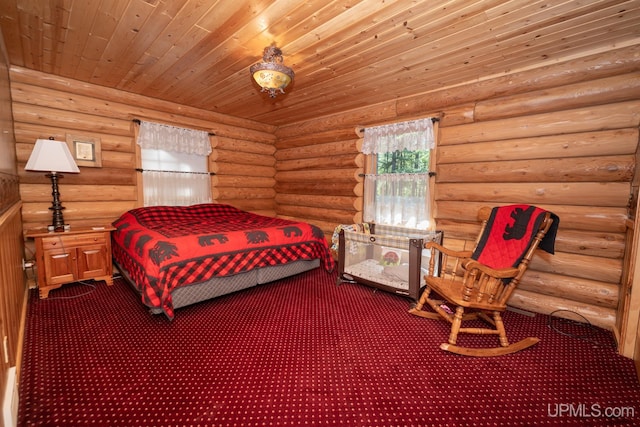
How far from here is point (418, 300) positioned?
2.96 metres

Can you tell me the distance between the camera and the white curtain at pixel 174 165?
13.9ft

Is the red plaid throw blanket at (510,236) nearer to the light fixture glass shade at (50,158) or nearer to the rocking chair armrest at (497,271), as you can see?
the rocking chair armrest at (497,271)

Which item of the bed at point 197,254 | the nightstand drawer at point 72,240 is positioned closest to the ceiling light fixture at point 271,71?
the bed at point 197,254

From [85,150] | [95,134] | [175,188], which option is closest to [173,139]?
[175,188]

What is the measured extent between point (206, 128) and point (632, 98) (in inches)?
205

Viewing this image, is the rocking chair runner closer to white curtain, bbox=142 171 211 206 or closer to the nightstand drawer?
the nightstand drawer

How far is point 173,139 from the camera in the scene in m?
4.40

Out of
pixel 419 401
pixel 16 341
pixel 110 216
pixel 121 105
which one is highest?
pixel 121 105

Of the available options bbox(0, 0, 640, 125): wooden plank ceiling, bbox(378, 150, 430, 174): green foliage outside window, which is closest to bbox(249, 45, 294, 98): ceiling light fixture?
bbox(0, 0, 640, 125): wooden plank ceiling

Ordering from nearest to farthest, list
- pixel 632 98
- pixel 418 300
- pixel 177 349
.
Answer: pixel 177 349
pixel 632 98
pixel 418 300

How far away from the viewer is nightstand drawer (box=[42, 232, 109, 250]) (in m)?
3.02

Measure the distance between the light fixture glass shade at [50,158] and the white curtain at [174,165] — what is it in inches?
41.6

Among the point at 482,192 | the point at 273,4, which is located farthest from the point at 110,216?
the point at 482,192

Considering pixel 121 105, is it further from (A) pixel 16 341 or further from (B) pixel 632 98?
(B) pixel 632 98
